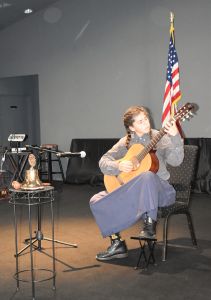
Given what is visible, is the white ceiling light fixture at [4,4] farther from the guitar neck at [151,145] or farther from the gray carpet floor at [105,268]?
the guitar neck at [151,145]

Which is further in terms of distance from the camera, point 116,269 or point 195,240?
point 195,240

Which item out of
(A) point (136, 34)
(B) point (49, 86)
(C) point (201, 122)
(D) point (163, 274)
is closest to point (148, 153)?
(D) point (163, 274)

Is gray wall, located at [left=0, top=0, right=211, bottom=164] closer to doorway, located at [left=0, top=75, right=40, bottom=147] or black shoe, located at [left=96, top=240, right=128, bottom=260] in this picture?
doorway, located at [left=0, top=75, right=40, bottom=147]

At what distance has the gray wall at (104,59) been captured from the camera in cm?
751

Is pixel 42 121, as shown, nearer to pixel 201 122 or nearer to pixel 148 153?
pixel 201 122

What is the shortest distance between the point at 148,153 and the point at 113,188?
423mm

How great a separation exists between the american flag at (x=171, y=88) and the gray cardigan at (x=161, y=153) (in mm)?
1980

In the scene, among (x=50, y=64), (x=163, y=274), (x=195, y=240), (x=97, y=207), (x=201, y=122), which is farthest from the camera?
(x=50, y=64)

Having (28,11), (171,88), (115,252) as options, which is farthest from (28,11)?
(115,252)

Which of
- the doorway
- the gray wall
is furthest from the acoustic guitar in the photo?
the doorway

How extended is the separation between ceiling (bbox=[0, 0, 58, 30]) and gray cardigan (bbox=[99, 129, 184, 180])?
5.83 meters

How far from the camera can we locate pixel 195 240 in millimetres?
3867

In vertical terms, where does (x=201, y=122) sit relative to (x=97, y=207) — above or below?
above

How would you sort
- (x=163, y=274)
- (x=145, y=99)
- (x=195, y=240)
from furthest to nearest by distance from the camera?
(x=145, y=99) < (x=195, y=240) < (x=163, y=274)
